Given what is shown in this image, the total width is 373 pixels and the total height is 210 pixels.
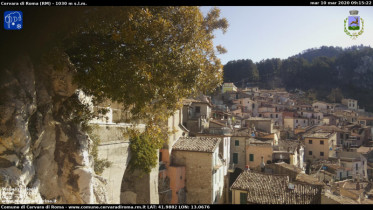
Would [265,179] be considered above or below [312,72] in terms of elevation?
below

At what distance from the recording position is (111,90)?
24.7ft

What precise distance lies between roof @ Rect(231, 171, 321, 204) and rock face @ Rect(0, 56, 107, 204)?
10.6 m

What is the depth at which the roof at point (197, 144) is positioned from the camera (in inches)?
784

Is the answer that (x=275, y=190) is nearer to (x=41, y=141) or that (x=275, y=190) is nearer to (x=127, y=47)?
(x=127, y=47)

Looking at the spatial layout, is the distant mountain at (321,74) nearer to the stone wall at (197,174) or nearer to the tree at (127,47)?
the stone wall at (197,174)

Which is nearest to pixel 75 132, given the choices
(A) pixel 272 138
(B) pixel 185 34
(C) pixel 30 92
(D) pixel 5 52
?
(C) pixel 30 92

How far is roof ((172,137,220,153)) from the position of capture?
19.9 m

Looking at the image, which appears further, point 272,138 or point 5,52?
point 272,138

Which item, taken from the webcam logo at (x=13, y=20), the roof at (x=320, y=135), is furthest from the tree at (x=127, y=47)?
the roof at (x=320, y=135)

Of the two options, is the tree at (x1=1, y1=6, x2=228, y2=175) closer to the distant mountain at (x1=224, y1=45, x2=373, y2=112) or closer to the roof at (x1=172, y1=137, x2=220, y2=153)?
the roof at (x1=172, y1=137, x2=220, y2=153)

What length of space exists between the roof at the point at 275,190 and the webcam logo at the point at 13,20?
46.3 feet

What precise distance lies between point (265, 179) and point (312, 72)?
105 meters

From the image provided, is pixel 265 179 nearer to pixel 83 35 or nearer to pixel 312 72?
pixel 83 35

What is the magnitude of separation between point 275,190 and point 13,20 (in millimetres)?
15545
